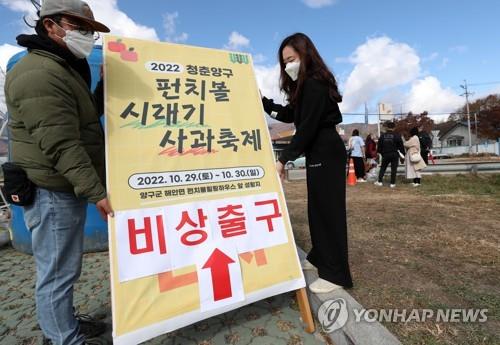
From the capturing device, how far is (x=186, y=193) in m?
1.90

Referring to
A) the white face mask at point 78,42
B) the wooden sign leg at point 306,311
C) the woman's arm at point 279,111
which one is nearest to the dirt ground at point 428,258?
the wooden sign leg at point 306,311

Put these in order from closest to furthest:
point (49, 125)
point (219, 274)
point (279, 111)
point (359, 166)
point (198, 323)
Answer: point (49, 125), point (219, 274), point (198, 323), point (279, 111), point (359, 166)

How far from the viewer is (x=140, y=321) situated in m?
1.62

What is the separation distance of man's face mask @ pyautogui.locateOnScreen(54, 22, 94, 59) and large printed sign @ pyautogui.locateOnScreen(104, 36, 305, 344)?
0.60 ft

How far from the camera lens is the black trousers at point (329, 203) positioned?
2.23m

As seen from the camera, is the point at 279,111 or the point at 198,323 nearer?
the point at 198,323

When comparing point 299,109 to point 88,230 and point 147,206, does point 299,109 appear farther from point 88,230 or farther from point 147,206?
point 88,230

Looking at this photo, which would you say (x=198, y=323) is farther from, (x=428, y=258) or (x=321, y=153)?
(x=428, y=258)

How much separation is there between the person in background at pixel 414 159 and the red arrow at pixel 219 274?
7396mm

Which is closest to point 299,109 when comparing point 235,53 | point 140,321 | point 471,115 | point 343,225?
point 235,53

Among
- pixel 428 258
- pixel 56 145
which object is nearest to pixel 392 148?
pixel 428 258

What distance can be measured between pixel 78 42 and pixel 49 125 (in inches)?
21.3

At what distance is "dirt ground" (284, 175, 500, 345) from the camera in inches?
74.5

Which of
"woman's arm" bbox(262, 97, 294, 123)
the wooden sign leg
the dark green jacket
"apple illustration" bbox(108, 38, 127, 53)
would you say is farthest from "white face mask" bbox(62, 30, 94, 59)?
the wooden sign leg
